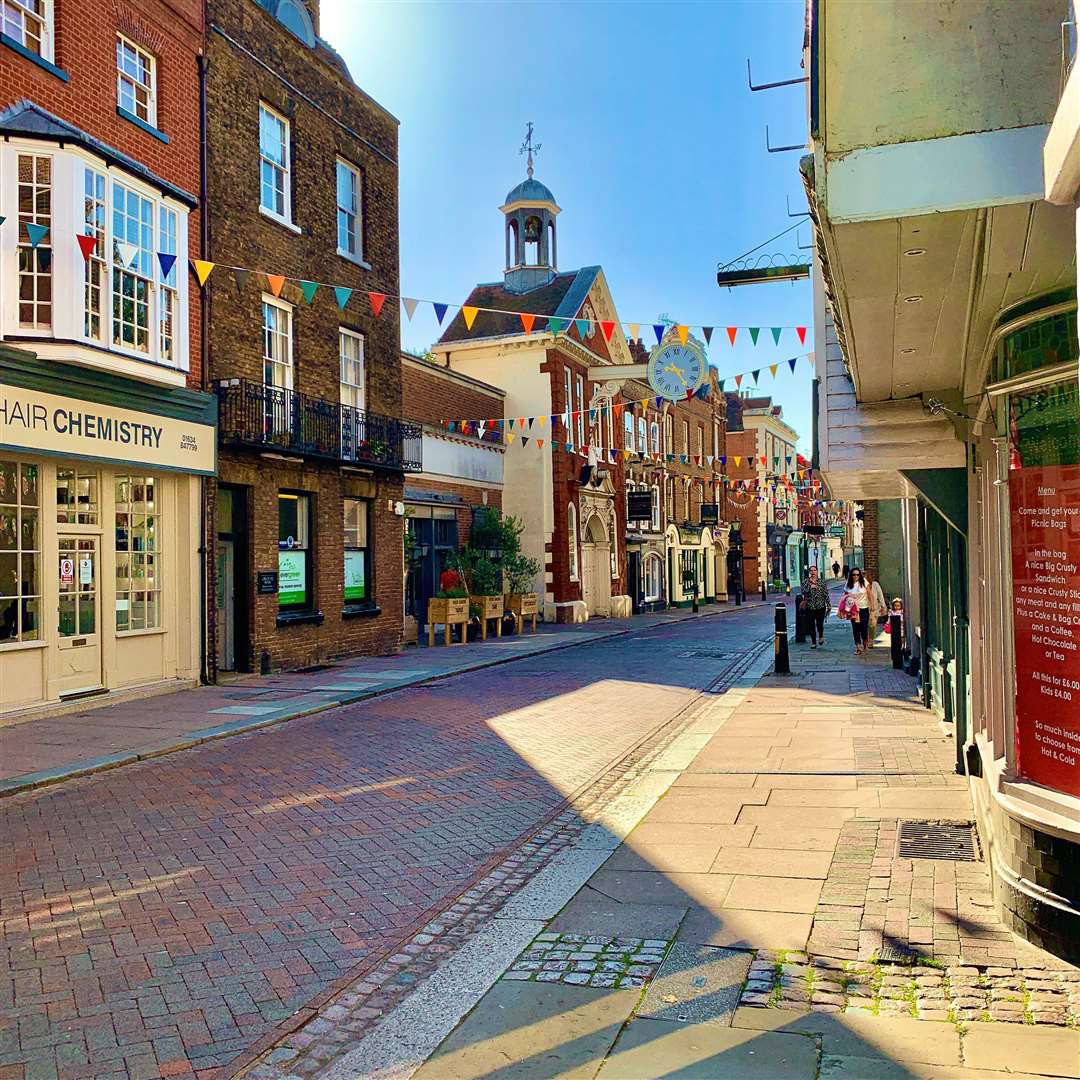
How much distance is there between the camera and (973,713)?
278 inches

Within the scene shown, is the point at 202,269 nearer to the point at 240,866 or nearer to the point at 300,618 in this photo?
the point at 300,618

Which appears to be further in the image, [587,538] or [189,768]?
[587,538]

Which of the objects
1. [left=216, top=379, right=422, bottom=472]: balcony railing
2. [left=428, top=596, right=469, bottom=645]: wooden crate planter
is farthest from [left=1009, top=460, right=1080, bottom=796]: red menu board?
[left=428, top=596, right=469, bottom=645]: wooden crate planter

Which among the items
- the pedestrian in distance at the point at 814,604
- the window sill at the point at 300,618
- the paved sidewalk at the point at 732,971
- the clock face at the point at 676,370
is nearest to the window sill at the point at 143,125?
the window sill at the point at 300,618

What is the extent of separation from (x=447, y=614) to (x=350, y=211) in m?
8.80

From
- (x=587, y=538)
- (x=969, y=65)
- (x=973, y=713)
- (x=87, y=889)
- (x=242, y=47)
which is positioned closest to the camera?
(x=969, y=65)

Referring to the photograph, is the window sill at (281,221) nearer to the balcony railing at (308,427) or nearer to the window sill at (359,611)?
the balcony railing at (308,427)

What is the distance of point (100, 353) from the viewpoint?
41.9 ft

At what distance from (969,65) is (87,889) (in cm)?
610

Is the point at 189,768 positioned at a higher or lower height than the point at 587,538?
lower

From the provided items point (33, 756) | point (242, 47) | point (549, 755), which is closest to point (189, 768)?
point (33, 756)

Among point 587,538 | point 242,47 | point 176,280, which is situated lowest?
point 587,538

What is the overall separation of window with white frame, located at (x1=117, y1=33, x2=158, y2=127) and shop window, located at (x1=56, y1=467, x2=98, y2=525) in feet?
16.9

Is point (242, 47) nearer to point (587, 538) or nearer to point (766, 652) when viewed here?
point (766, 652)
